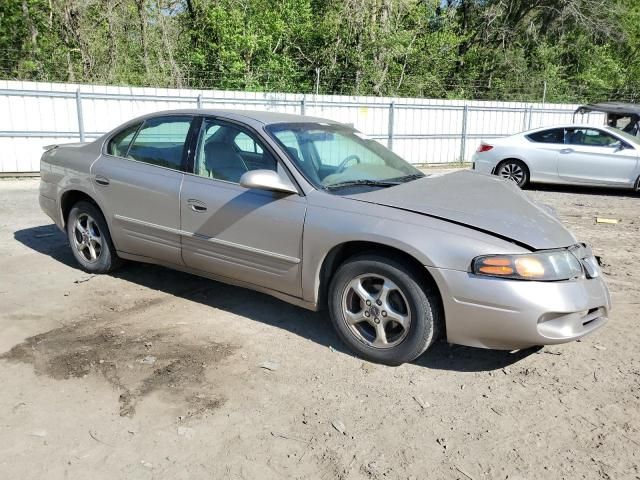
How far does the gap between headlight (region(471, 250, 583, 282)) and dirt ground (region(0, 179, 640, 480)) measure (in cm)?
70

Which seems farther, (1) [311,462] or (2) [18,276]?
(2) [18,276]

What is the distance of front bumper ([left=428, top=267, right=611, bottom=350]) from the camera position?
3154mm

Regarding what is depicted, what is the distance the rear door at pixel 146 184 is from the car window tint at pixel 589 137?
29.4ft

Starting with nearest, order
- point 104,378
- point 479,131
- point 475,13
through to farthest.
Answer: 1. point 104,378
2. point 479,131
3. point 475,13

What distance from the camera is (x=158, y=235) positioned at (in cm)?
454

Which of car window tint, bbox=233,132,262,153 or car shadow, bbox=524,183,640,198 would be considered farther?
car shadow, bbox=524,183,640,198

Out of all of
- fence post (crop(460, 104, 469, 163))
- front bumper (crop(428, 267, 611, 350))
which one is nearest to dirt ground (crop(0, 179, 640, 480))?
front bumper (crop(428, 267, 611, 350))

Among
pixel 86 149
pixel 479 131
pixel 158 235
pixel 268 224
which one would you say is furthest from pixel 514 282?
pixel 479 131

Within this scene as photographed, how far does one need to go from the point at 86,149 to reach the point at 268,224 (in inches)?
95.1

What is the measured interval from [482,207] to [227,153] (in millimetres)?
1942

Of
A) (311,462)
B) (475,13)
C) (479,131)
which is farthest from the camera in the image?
(475,13)

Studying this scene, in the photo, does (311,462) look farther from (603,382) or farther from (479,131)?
(479,131)

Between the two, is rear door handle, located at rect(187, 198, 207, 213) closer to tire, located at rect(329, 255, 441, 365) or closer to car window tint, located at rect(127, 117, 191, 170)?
car window tint, located at rect(127, 117, 191, 170)

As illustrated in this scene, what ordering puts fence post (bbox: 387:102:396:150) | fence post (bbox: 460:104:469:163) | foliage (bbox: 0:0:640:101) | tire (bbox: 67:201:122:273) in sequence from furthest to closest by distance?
foliage (bbox: 0:0:640:101) → fence post (bbox: 460:104:469:163) → fence post (bbox: 387:102:396:150) → tire (bbox: 67:201:122:273)
